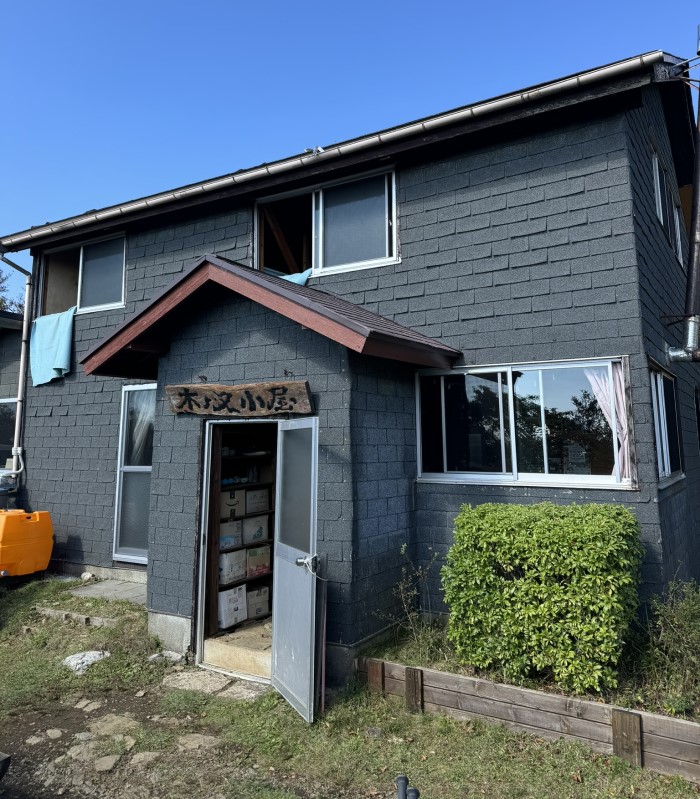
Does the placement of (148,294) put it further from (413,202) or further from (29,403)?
(413,202)

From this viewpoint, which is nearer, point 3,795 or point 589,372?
point 3,795

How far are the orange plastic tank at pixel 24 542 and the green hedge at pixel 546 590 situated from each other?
5743 millimetres

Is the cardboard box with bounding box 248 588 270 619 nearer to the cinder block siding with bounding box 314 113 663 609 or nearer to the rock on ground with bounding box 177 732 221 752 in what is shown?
the cinder block siding with bounding box 314 113 663 609

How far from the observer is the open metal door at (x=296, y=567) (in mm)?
4230

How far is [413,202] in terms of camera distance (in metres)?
6.22

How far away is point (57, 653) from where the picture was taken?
217 inches

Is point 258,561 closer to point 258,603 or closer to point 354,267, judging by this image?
point 258,603

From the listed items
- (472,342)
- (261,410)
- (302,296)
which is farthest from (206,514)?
(472,342)

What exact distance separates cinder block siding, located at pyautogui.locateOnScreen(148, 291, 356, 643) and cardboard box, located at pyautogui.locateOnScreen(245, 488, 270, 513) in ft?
3.14

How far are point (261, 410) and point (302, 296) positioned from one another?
44.6 inches

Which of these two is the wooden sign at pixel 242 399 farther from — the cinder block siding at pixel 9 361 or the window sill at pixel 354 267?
the cinder block siding at pixel 9 361

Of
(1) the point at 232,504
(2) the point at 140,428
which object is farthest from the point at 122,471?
(1) the point at 232,504

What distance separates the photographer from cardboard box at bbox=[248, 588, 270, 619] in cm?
612

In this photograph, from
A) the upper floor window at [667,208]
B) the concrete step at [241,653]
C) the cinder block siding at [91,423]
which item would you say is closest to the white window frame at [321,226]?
the cinder block siding at [91,423]
